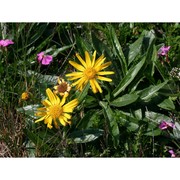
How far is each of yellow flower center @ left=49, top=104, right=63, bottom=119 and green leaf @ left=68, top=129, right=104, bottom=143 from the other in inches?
8.0

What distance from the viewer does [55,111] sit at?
2.36m

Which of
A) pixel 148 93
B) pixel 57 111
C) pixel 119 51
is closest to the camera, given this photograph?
pixel 57 111

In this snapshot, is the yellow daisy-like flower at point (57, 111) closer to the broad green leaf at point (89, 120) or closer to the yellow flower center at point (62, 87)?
the yellow flower center at point (62, 87)

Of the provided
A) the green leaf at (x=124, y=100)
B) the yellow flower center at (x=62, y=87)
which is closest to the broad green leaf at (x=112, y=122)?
the green leaf at (x=124, y=100)

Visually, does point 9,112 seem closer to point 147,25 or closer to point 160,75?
point 160,75

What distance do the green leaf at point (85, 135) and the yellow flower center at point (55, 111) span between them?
0.20 metres

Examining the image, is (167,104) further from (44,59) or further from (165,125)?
(44,59)

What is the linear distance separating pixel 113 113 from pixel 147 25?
0.86 m

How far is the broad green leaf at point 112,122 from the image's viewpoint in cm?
250

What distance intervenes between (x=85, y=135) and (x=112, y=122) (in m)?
0.15

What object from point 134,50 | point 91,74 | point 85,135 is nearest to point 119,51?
point 134,50

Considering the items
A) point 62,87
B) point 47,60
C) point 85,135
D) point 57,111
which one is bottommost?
point 85,135

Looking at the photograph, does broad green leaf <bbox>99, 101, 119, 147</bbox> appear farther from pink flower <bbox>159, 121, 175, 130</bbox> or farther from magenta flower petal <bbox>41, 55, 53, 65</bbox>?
magenta flower petal <bbox>41, 55, 53, 65</bbox>

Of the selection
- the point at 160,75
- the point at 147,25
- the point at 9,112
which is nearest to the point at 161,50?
the point at 160,75
